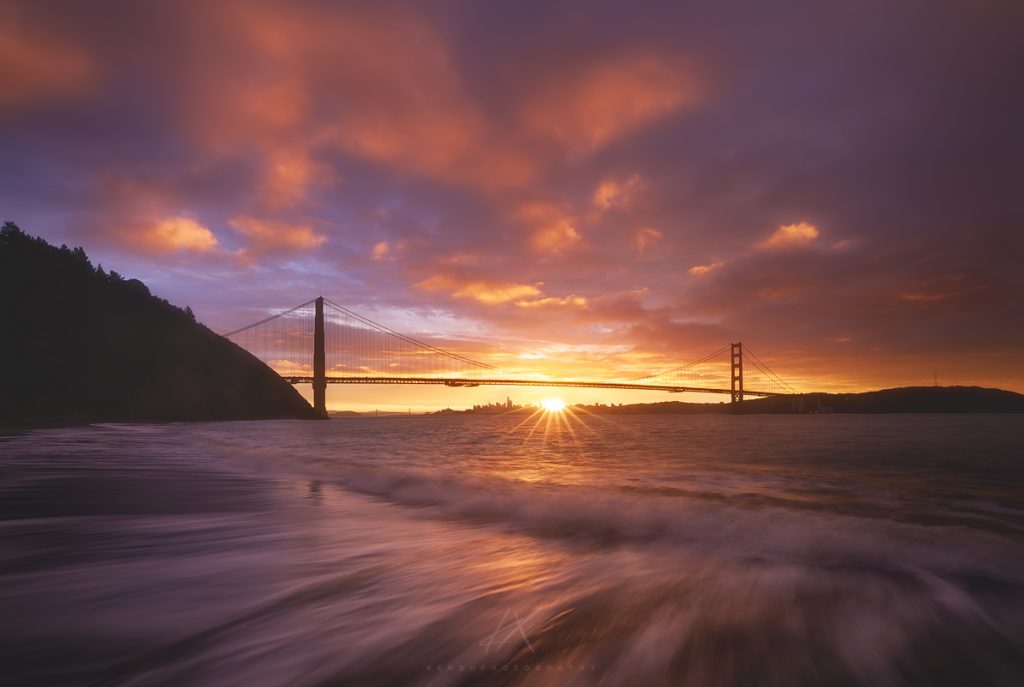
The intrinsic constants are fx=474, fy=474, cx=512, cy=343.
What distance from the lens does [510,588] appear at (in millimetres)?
3594

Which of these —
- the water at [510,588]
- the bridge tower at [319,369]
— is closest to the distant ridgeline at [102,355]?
the bridge tower at [319,369]

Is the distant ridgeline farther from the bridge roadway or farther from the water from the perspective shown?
the water

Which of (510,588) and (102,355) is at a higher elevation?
(102,355)

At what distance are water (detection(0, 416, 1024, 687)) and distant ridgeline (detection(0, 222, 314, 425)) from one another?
212 feet

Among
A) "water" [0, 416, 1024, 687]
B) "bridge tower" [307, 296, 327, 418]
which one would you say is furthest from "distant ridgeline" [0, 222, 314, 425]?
"water" [0, 416, 1024, 687]

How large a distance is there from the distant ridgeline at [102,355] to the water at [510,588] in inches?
2546

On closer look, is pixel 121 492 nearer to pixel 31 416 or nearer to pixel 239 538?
pixel 239 538

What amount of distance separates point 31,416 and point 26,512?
66552 mm

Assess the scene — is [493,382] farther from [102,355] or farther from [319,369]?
[102,355]

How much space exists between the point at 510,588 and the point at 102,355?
85670mm

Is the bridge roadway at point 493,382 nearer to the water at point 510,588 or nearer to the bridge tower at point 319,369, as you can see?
the bridge tower at point 319,369

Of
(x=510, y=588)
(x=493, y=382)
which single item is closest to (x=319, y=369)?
(x=493, y=382)

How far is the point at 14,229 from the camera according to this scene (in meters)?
68.4

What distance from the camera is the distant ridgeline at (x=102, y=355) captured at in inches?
2290
